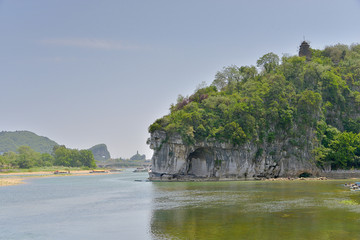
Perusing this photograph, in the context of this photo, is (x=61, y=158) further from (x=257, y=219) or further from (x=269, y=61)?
(x=257, y=219)

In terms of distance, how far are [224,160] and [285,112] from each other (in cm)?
1791

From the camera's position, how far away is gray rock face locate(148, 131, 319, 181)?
75.6 m

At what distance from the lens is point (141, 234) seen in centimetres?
2270

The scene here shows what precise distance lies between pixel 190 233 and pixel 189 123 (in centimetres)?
5378

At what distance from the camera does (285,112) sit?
7906cm

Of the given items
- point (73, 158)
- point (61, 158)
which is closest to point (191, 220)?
point (61, 158)

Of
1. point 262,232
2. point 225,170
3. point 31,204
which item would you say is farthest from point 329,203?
point 225,170

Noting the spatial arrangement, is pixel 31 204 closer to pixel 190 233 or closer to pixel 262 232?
pixel 190 233

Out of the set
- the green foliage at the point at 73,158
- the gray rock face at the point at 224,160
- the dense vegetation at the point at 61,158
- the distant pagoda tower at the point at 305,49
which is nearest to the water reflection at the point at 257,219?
the gray rock face at the point at 224,160

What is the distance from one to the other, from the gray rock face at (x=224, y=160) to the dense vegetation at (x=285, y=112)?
64.3 inches

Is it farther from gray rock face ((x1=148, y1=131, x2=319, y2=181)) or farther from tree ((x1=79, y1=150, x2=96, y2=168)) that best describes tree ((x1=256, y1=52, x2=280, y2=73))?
tree ((x1=79, y1=150, x2=96, y2=168))

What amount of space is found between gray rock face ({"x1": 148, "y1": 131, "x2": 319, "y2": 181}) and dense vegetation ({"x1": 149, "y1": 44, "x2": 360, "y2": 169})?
1.63 m

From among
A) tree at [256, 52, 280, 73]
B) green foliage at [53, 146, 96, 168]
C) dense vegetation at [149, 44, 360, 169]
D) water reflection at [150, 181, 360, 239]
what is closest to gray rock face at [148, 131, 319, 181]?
dense vegetation at [149, 44, 360, 169]

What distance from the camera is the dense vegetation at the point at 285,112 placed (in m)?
75.9
